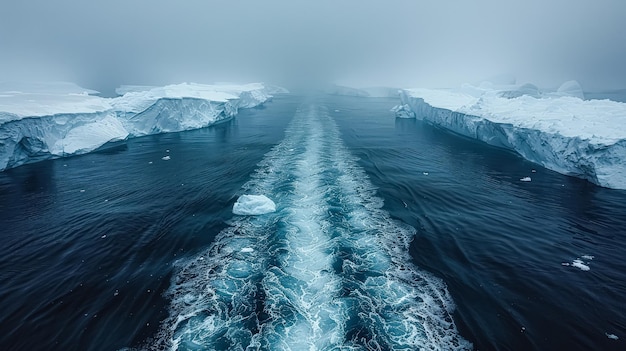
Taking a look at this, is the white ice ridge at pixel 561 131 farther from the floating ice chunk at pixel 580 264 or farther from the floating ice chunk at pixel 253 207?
the floating ice chunk at pixel 253 207

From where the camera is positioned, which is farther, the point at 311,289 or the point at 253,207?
the point at 253,207

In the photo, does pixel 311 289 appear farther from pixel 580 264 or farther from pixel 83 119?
pixel 83 119

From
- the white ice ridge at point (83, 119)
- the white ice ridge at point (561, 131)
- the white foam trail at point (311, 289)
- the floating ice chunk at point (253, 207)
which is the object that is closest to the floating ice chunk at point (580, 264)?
the white foam trail at point (311, 289)

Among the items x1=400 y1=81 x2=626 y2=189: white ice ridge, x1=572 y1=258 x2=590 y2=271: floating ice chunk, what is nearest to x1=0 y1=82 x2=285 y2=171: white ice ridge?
x1=572 y1=258 x2=590 y2=271: floating ice chunk

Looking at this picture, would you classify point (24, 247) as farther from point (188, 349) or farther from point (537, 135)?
point (537, 135)

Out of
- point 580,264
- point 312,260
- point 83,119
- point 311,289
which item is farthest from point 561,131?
point 83,119

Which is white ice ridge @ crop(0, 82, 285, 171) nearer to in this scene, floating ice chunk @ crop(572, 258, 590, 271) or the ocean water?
the ocean water
